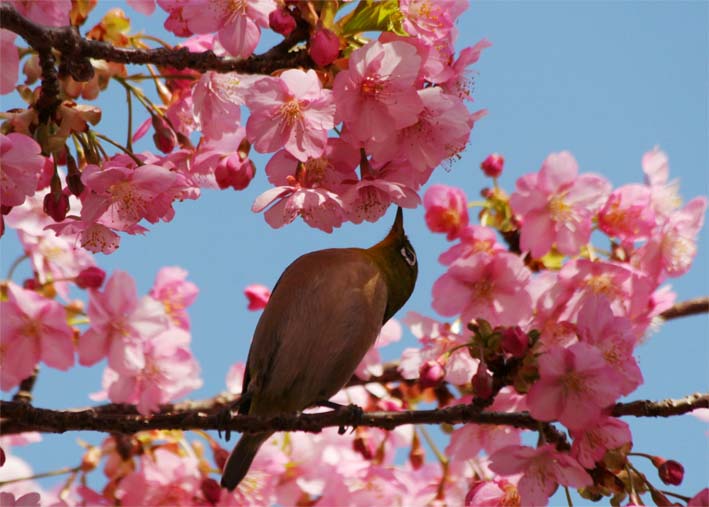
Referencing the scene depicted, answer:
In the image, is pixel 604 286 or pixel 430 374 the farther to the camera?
pixel 604 286

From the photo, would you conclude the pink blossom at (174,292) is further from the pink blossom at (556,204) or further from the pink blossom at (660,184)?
the pink blossom at (660,184)

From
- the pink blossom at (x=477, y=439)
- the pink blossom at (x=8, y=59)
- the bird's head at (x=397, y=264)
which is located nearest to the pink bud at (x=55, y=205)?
the pink blossom at (x=8, y=59)

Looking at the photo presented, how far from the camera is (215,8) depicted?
2936 mm

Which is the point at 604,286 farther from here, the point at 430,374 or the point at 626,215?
the point at 430,374

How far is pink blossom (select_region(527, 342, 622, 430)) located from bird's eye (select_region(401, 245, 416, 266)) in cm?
123

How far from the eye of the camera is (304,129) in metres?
2.68

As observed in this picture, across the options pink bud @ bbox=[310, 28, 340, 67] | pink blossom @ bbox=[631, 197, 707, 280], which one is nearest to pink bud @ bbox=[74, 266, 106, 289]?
pink bud @ bbox=[310, 28, 340, 67]

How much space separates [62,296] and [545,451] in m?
2.21

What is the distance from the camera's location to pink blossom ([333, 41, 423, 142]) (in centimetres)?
254

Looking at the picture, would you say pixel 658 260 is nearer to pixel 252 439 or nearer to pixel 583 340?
pixel 583 340

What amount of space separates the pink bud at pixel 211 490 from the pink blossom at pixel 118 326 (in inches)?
23.9

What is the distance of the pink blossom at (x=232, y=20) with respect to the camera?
2.87 metres

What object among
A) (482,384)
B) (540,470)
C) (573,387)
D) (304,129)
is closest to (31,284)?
(304,129)

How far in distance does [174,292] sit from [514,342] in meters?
2.12
